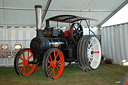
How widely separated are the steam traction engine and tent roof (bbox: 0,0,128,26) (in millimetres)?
589

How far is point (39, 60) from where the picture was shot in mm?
4355

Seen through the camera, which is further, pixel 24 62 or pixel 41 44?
pixel 24 62

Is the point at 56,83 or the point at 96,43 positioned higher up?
the point at 96,43

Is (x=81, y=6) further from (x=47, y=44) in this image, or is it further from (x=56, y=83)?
(x=56, y=83)

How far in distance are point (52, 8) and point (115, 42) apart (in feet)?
10.3

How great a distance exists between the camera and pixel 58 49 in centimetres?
419

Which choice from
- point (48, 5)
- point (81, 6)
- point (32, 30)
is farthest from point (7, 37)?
point (81, 6)

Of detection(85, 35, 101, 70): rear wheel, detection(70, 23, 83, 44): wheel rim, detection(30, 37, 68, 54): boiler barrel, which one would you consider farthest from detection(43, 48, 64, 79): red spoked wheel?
detection(85, 35, 101, 70): rear wheel

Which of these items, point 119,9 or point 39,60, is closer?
point 39,60

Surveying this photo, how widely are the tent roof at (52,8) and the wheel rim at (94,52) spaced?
135 cm

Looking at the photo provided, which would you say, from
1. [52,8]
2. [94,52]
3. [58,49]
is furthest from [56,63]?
[52,8]

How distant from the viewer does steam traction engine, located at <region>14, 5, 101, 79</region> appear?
431 centimetres

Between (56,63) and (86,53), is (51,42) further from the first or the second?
(86,53)

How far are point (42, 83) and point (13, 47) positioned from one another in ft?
12.0
